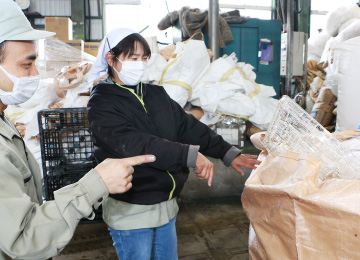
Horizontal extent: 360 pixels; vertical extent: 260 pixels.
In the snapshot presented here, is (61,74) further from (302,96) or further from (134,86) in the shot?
(302,96)

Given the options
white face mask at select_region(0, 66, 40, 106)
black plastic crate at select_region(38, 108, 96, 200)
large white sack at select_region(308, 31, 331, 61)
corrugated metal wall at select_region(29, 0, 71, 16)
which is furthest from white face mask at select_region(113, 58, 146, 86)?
corrugated metal wall at select_region(29, 0, 71, 16)

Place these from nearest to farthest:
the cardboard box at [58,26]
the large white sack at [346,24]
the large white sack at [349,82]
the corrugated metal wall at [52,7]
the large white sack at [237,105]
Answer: the large white sack at [349,82] → the large white sack at [237,105] → the cardboard box at [58,26] → the large white sack at [346,24] → the corrugated metal wall at [52,7]

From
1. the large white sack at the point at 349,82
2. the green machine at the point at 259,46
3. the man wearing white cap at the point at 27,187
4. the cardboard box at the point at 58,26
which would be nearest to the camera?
the man wearing white cap at the point at 27,187

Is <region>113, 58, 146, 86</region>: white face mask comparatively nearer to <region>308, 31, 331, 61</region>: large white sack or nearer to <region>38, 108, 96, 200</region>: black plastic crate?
<region>38, 108, 96, 200</region>: black plastic crate

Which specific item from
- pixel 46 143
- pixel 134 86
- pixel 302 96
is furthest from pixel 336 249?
pixel 302 96

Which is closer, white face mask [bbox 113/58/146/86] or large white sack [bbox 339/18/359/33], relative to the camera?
white face mask [bbox 113/58/146/86]

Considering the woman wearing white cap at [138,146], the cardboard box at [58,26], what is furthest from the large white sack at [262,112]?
the cardboard box at [58,26]

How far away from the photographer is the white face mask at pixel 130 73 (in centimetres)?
123

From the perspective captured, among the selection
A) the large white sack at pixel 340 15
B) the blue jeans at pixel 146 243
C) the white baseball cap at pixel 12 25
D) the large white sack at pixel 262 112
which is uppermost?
the large white sack at pixel 340 15

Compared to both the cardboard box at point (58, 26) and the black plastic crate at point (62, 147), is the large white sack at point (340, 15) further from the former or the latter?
the black plastic crate at point (62, 147)

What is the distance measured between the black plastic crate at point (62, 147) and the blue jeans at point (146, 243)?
38.1 inches

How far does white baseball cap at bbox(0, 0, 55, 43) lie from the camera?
2.63 feet

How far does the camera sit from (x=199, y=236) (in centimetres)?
232

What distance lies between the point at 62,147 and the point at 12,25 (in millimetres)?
1360
